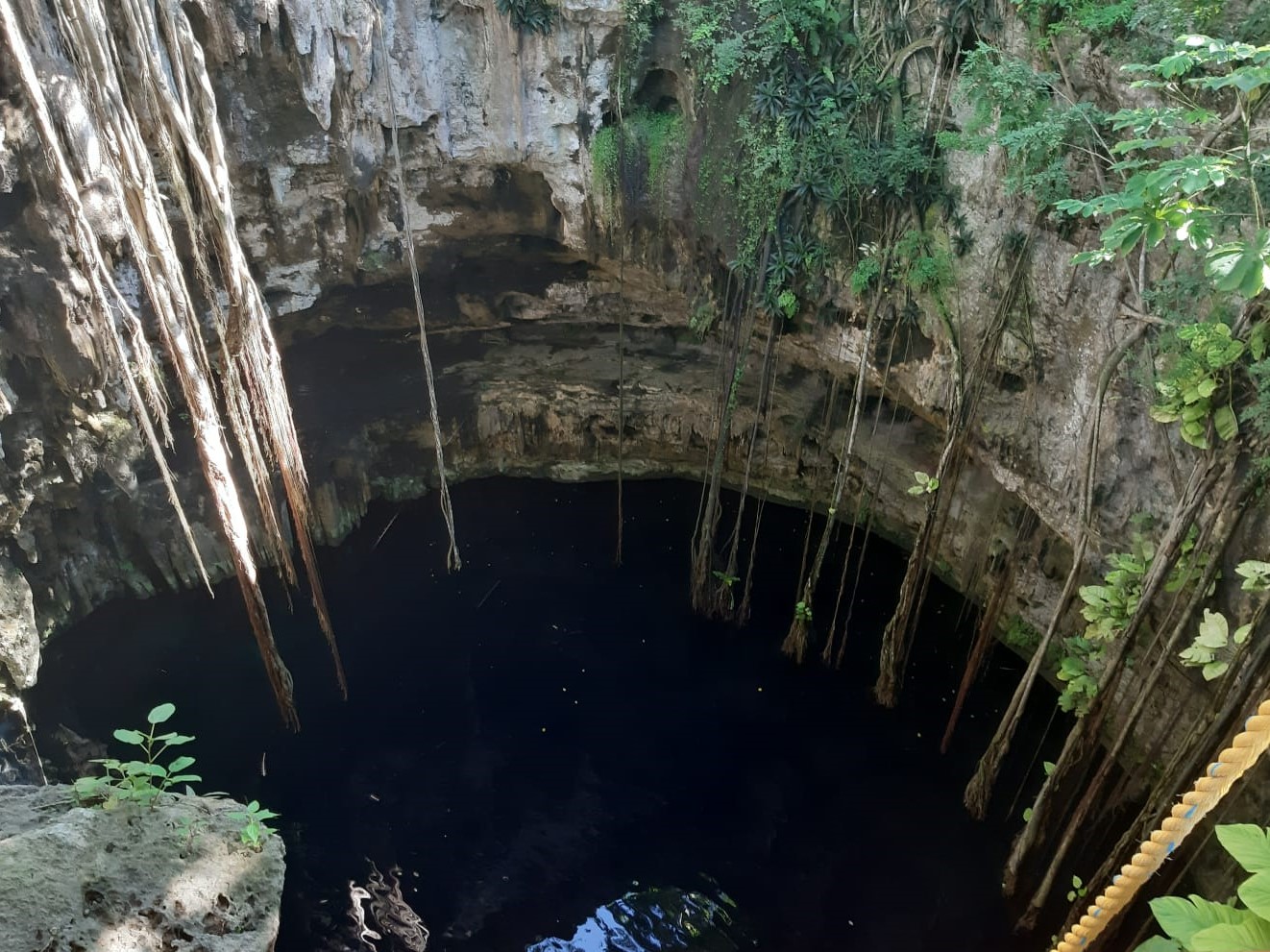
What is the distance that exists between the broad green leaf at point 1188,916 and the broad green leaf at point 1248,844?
7.1 inches

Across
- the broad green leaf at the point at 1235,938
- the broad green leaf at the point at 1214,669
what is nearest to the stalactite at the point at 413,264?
the broad green leaf at the point at 1235,938

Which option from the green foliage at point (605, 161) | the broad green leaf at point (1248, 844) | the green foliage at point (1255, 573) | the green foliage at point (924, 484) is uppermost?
the green foliage at point (605, 161)

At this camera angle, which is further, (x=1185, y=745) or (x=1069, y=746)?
(x=1069, y=746)

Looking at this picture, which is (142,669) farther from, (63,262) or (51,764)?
(63,262)

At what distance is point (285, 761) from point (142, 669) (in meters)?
1.57

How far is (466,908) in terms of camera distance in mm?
5270

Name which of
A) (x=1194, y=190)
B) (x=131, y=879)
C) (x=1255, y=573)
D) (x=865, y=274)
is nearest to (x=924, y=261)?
(x=865, y=274)

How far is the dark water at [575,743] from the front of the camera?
5.31m

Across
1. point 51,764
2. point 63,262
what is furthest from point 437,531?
point 63,262

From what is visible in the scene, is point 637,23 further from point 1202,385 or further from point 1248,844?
point 1248,844

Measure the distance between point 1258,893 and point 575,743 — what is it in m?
4.86

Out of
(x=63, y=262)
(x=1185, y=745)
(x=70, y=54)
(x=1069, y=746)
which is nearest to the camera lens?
(x=70, y=54)

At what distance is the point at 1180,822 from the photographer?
3223 mm

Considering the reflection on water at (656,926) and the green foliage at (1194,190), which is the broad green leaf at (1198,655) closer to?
the green foliage at (1194,190)
